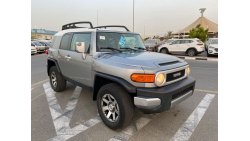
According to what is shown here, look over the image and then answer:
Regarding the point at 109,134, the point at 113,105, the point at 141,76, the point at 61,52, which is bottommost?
the point at 109,134

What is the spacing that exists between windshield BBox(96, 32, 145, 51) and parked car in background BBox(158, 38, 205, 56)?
42.7ft

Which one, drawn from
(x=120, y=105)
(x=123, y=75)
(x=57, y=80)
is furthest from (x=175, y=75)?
(x=57, y=80)

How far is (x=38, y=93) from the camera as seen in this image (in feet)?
18.5

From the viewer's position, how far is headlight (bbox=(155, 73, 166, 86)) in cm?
303

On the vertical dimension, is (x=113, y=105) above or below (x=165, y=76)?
below

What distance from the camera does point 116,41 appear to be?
4.16m

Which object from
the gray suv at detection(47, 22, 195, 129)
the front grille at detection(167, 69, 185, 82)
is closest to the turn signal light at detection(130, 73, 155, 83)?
the gray suv at detection(47, 22, 195, 129)

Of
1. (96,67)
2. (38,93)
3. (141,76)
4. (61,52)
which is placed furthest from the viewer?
(38,93)

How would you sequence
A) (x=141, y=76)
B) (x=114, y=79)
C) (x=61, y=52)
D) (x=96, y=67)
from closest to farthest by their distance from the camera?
(x=141, y=76) → (x=114, y=79) → (x=96, y=67) → (x=61, y=52)

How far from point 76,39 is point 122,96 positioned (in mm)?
2201

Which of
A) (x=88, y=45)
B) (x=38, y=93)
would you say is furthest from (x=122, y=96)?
(x=38, y=93)

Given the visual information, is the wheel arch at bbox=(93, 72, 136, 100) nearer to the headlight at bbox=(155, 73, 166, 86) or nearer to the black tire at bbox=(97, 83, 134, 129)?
the black tire at bbox=(97, 83, 134, 129)

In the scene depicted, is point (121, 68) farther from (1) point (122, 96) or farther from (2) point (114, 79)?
(1) point (122, 96)

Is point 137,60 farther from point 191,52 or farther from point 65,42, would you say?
point 191,52
